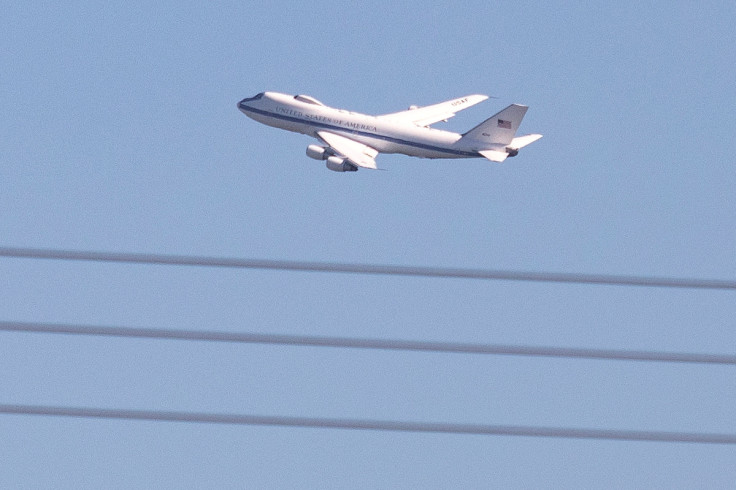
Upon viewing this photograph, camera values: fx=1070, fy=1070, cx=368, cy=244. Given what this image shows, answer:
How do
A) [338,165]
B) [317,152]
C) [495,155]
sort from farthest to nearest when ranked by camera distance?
1. [495,155]
2. [317,152]
3. [338,165]

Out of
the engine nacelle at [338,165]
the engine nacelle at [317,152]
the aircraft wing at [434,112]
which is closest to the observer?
the engine nacelle at [338,165]

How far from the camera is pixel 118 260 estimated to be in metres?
4.95

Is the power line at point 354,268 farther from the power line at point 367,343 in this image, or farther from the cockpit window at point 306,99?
the cockpit window at point 306,99

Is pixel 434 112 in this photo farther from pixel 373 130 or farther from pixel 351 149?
pixel 351 149

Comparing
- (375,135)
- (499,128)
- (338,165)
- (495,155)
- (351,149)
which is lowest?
(338,165)

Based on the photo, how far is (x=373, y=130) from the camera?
5303cm

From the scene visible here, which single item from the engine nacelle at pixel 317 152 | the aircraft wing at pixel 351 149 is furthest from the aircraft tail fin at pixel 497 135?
the engine nacelle at pixel 317 152

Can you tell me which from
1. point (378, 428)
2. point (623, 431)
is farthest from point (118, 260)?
point (623, 431)

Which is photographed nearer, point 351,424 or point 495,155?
point 351,424

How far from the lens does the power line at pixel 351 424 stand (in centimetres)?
478

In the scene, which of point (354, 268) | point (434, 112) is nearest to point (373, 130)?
point (434, 112)

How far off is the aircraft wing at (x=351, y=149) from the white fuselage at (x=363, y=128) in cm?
25

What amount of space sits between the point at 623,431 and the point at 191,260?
2.12 meters

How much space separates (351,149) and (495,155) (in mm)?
7584
